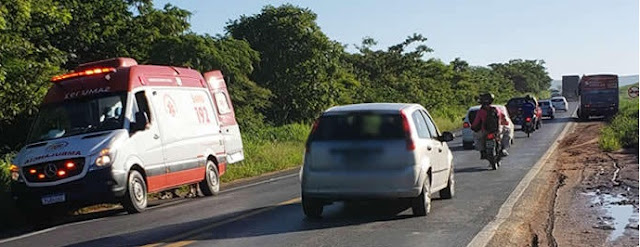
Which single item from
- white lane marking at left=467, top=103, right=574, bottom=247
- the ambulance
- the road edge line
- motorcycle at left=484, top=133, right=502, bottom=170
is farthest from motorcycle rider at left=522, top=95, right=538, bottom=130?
the ambulance

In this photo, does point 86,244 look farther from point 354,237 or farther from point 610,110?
point 610,110

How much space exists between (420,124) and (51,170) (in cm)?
563

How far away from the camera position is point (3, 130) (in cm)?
1853

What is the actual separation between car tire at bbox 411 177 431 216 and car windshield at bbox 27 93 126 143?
516 cm

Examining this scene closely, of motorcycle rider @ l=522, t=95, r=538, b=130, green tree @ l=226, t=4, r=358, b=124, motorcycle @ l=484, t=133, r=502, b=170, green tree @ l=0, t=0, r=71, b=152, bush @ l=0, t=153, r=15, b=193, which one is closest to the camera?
bush @ l=0, t=153, r=15, b=193

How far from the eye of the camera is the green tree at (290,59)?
34656 millimetres

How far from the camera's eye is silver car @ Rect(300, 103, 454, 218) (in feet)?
34.3

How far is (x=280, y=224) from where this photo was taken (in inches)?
420

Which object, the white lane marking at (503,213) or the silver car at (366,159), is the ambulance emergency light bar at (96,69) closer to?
the silver car at (366,159)

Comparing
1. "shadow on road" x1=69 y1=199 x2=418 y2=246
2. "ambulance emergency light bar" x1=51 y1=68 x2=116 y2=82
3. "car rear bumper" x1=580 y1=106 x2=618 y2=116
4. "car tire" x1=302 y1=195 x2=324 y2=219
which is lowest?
"car rear bumper" x1=580 y1=106 x2=618 y2=116

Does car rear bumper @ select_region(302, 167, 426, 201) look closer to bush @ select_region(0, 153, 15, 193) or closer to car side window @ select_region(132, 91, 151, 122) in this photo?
car side window @ select_region(132, 91, 151, 122)

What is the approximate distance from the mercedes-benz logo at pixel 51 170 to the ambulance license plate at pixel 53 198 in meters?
0.33

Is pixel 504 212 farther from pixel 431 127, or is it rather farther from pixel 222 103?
pixel 222 103

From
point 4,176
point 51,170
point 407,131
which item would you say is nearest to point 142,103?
point 51,170
